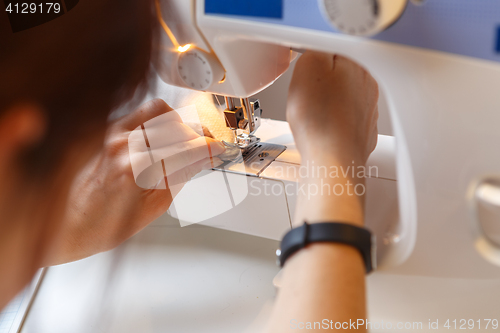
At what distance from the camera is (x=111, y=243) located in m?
0.87

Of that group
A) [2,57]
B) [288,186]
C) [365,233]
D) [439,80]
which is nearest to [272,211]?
[288,186]

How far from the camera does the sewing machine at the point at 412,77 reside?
1.27ft

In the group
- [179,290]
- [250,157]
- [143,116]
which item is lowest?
[179,290]

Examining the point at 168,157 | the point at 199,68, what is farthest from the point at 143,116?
the point at 199,68

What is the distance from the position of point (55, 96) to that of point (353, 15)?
30cm

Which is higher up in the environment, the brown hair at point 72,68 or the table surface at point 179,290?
the brown hair at point 72,68

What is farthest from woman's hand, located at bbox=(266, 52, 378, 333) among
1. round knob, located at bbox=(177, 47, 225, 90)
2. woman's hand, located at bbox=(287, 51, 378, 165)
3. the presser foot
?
the presser foot

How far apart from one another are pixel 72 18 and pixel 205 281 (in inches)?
26.1

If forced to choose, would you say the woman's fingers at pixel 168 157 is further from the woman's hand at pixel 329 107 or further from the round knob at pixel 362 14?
the round knob at pixel 362 14

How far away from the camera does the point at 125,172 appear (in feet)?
2.43

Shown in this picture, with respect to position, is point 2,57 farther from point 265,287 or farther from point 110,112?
point 265,287

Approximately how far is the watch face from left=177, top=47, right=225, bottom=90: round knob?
0.73 ft

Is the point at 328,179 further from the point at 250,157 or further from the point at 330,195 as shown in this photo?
the point at 250,157

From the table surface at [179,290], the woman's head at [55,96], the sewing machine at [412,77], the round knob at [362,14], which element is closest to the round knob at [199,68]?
the sewing machine at [412,77]
